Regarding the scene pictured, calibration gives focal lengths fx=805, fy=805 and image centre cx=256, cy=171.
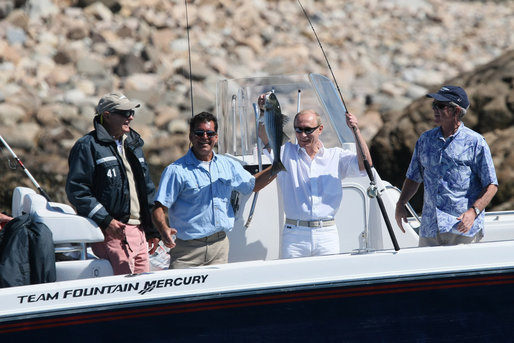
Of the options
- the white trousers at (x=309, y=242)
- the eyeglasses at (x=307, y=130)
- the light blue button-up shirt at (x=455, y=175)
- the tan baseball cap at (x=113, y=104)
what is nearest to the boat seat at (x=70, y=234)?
the tan baseball cap at (x=113, y=104)

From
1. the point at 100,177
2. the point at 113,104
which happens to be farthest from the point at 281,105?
the point at 100,177

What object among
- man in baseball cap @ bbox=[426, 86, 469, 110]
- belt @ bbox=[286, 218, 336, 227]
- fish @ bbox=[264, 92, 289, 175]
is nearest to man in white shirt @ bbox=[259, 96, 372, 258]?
belt @ bbox=[286, 218, 336, 227]

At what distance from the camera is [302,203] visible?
453 cm

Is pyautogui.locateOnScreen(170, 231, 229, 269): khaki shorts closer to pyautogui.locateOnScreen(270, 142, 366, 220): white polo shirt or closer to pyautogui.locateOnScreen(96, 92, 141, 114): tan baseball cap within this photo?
pyautogui.locateOnScreen(270, 142, 366, 220): white polo shirt

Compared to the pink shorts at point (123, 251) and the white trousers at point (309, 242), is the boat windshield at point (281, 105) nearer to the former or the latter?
the white trousers at point (309, 242)

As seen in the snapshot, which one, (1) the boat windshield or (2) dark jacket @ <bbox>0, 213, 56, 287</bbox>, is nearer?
(2) dark jacket @ <bbox>0, 213, 56, 287</bbox>

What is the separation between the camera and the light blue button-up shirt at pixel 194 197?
4.32 meters

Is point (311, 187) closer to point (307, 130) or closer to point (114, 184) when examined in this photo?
point (307, 130)

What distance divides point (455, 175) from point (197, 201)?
1389 mm

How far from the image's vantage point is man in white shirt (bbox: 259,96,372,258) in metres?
4.48

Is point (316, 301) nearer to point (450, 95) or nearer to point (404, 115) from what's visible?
point (450, 95)

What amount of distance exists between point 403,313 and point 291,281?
59 centimetres

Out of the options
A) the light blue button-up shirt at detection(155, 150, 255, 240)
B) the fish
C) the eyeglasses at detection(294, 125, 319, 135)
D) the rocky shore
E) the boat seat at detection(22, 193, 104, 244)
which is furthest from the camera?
the rocky shore

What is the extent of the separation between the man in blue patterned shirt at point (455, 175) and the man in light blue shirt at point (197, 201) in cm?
112
